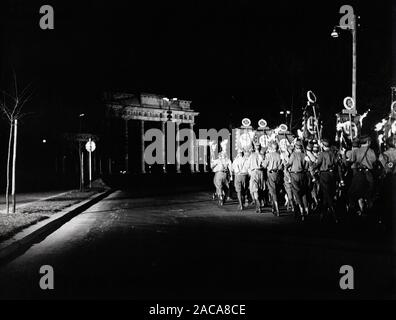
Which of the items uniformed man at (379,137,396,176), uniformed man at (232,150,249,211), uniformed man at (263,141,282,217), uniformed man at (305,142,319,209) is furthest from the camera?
uniformed man at (232,150,249,211)

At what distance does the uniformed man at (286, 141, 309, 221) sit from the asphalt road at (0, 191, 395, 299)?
662 millimetres

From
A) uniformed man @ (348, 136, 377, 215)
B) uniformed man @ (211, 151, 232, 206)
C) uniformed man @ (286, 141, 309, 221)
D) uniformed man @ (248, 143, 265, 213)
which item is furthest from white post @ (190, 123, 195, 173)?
uniformed man @ (348, 136, 377, 215)

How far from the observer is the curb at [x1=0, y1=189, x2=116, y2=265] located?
9.01 m

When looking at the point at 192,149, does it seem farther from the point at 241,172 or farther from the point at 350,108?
the point at 241,172

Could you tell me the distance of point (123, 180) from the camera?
4553 cm

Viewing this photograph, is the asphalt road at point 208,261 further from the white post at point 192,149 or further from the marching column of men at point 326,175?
the white post at point 192,149

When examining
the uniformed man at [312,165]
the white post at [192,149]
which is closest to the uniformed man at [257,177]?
the uniformed man at [312,165]

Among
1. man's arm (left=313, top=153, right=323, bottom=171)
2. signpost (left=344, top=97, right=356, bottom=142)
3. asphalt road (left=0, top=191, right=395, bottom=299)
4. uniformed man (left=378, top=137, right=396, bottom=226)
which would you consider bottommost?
asphalt road (left=0, top=191, right=395, bottom=299)

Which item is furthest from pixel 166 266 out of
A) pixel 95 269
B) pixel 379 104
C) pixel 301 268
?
pixel 379 104

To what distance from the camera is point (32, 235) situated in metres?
10.9

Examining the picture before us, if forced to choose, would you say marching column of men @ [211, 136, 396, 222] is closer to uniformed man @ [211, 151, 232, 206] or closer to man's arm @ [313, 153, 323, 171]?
man's arm @ [313, 153, 323, 171]

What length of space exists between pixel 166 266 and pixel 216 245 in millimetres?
2136

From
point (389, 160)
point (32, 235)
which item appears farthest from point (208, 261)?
point (389, 160)

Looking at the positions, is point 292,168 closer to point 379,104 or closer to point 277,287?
point 277,287
